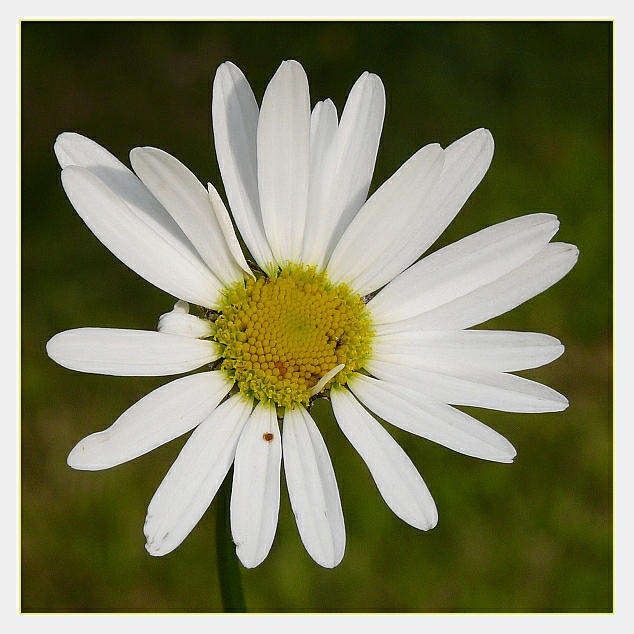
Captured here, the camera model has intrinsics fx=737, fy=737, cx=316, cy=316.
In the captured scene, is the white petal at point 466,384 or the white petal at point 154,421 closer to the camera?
the white petal at point 154,421

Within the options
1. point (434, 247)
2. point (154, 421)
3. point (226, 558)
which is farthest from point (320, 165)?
point (434, 247)

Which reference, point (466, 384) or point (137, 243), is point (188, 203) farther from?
point (466, 384)

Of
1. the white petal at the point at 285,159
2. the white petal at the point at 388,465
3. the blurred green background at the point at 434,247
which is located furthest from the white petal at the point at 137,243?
the blurred green background at the point at 434,247

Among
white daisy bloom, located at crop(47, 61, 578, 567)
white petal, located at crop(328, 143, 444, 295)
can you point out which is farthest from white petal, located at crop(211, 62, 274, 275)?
white petal, located at crop(328, 143, 444, 295)

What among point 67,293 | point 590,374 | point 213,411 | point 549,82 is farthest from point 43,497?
point 549,82

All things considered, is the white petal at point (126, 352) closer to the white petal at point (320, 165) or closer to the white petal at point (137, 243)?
the white petal at point (137, 243)

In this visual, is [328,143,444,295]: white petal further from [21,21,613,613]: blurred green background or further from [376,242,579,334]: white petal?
[21,21,613,613]: blurred green background
